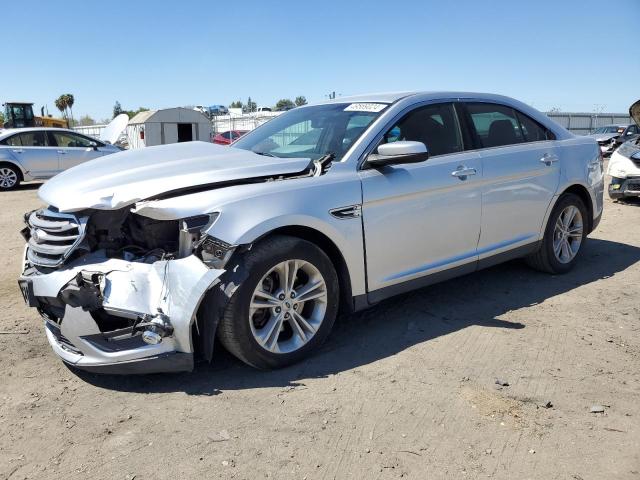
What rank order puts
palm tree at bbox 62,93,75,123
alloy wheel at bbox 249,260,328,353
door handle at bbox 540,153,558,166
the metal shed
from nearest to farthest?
alloy wheel at bbox 249,260,328,353, door handle at bbox 540,153,558,166, the metal shed, palm tree at bbox 62,93,75,123

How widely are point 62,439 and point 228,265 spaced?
1235 millimetres

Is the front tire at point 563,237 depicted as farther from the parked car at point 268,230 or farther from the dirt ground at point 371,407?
the dirt ground at point 371,407

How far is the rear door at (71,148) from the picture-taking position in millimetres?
14102

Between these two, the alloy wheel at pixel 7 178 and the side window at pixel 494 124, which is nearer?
the side window at pixel 494 124

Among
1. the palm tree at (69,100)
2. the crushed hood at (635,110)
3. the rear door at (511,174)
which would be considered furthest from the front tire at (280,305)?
the palm tree at (69,100)

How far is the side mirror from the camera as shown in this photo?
3678 mm

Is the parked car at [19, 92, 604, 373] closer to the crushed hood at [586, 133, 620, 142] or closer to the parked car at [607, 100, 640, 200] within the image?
the crushed hood at [586, 133, 620, 142]

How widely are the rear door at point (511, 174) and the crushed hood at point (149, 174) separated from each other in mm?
1772

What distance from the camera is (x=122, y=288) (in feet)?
10.2

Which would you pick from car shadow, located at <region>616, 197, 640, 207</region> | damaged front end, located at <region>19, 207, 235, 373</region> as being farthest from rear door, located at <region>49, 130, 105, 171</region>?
car shadow, located at <region>616, 197, 640, 207</region>

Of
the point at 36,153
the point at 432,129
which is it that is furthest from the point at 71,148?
the point at 432,129

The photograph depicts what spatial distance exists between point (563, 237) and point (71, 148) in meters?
12.8

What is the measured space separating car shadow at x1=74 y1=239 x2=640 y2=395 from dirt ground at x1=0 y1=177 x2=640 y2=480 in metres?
0.02

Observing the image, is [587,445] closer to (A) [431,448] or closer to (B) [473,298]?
(A) [431,448]
